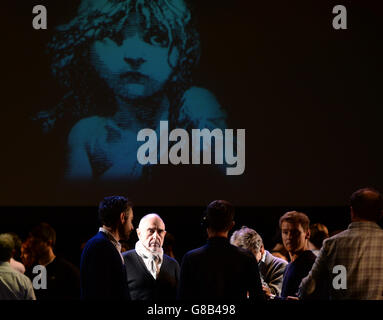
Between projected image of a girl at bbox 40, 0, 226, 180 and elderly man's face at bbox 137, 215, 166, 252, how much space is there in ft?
4.58

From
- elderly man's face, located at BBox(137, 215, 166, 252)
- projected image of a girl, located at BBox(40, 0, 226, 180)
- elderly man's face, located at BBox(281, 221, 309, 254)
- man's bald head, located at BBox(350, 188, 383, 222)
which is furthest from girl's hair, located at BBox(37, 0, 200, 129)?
man's bald head, located at BBox(350, 188, 383, 222)

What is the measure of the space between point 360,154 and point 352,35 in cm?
102

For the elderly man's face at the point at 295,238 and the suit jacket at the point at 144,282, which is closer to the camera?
the elderly man's face at the point at 295,238

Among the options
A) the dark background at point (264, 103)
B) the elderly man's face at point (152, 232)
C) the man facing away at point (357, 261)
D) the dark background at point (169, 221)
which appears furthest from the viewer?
the dark background at point (169, 221)

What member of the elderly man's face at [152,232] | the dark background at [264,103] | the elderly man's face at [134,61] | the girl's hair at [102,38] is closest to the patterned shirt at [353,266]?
the elderly man's face at [152,232]

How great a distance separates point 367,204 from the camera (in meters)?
3.08

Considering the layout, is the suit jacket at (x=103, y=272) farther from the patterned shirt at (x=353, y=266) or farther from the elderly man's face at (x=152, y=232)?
the patterned shirt at (x=353, y=266)

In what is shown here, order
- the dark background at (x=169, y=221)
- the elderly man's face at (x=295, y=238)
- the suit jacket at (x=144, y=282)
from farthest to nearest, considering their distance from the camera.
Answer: the dark background at (x=169, y=221), the suit jacket at (x=144, y=282), the elderly man's face at (x=295, y=238)

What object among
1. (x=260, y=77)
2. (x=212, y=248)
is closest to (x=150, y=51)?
(x=260, y=77)

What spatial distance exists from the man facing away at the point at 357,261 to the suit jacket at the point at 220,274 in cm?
28

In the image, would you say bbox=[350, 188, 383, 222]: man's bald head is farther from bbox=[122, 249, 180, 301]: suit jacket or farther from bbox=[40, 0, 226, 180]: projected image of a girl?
bbox=[40, 0, 226, 180]: projected image of a girl

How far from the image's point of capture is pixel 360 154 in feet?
16.9

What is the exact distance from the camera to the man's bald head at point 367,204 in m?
3.09

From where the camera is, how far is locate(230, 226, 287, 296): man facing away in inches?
148
